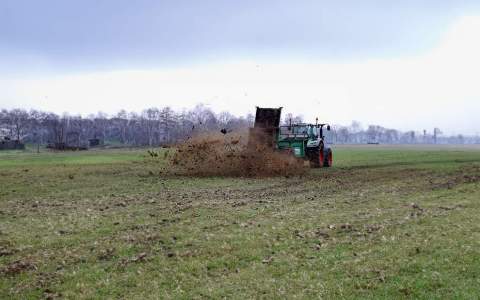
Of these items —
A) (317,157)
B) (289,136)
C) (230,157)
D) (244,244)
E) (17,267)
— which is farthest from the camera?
(317,157)

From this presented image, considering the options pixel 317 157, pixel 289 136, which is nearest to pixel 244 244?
pixel 289 136

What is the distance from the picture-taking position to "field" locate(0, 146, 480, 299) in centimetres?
709

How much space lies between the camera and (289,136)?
28.8 m

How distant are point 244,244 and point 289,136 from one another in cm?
1971

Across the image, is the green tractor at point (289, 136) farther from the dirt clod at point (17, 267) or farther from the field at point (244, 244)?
the dirt clod at point (17, 267)

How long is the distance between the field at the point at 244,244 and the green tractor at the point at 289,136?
9937 mm

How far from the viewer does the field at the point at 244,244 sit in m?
7.09

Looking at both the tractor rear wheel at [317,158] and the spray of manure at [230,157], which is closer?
the spray of manure at [230,157]

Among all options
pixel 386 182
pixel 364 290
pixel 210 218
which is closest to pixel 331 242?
pixel 364 290

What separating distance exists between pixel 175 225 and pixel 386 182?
1234 cm

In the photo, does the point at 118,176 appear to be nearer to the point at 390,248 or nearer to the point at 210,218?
the point at 210,218

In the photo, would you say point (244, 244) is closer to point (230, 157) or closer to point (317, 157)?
point (230, 157)

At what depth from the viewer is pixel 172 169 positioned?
28984 mm

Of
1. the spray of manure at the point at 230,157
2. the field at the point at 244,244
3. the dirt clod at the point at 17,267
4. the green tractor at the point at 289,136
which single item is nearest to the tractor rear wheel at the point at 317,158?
the green tractor at the point at 289,136
